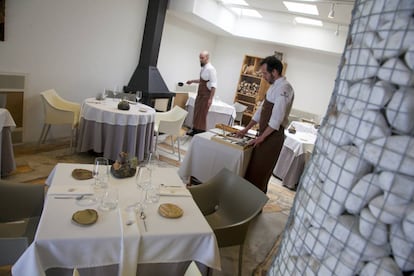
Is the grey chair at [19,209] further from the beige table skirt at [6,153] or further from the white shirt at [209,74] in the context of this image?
the white shirt at [209,74]

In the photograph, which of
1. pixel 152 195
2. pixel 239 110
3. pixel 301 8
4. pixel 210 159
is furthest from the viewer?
pixel 239 110

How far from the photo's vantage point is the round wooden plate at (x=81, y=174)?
5.50ft

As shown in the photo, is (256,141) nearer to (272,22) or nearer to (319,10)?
(319,10)

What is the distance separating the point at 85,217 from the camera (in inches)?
51.6

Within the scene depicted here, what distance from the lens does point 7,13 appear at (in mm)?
3213

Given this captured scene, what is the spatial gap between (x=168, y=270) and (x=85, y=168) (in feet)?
2.79

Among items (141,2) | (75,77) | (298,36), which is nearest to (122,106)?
(75,77)

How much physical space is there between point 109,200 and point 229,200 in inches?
38.1

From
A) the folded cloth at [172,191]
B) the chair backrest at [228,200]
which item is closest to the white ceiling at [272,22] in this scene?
the chair backrest at [228,200]

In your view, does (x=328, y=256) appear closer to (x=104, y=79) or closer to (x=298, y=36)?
(x=104, y=79)

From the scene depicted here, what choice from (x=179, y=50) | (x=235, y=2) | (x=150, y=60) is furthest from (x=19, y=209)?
(x=179, y=50)

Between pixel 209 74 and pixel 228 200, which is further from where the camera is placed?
pixel 209 74

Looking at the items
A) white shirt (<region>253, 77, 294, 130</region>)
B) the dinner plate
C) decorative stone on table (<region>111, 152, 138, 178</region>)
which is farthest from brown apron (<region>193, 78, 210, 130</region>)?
the dinner plate

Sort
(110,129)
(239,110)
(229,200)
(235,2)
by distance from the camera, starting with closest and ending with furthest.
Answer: (229,200), (110,129), (235,2), (239,110)
